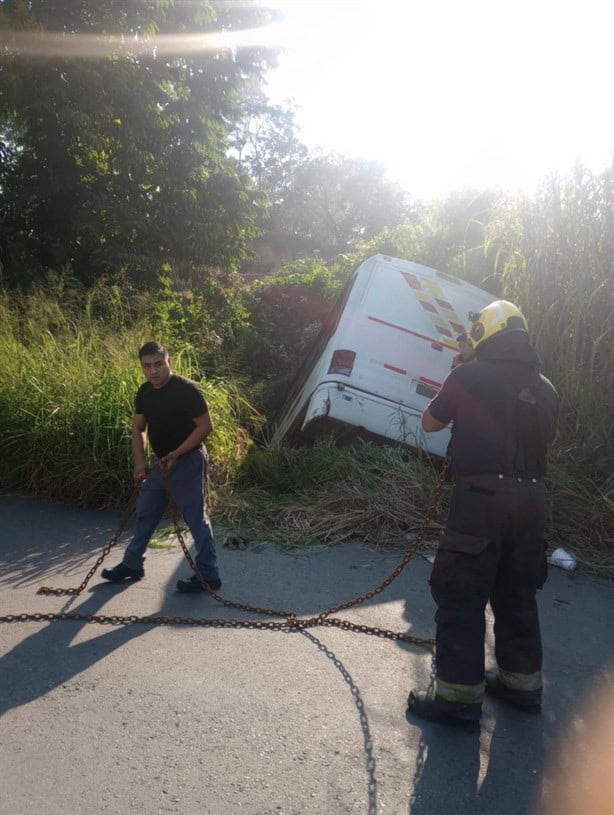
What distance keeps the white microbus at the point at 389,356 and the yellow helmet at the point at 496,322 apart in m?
2.92

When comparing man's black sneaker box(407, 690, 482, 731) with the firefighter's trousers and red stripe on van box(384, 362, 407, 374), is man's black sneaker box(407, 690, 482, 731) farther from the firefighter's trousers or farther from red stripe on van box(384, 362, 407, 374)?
red stripe on van box(384, 362, 407, 374)

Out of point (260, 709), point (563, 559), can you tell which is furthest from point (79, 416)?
point (563, 559)

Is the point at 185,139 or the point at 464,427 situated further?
the point at 185,139

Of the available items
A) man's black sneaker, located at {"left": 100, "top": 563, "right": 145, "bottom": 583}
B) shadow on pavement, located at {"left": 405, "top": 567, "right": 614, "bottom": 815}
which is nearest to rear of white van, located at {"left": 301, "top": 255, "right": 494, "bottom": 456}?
man's black sneaker, located at {"left": 100, "top": 563, "right": 145, "bottom": 583}

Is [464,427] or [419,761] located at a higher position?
[464,427]

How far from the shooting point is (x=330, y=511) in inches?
230

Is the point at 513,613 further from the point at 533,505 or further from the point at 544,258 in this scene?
the point at 544,258

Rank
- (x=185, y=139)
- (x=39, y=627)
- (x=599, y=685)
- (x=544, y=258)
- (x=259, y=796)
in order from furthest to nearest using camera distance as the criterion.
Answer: (x=185, y=139) → (x=544, y=258) → (x=39, y=627) → (x=599, y=685) → (x=259, y=796)

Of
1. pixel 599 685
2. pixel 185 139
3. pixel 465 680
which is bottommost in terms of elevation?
pixel 599 685

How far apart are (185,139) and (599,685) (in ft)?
39.2

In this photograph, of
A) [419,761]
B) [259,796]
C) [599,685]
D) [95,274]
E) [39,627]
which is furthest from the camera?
[95,274]

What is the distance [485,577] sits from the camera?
122 inches

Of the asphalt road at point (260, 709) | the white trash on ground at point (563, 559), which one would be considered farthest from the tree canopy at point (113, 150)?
the white trash on ground at point (563, 559)

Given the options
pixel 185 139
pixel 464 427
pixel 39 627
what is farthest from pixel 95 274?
pixel 464 427
